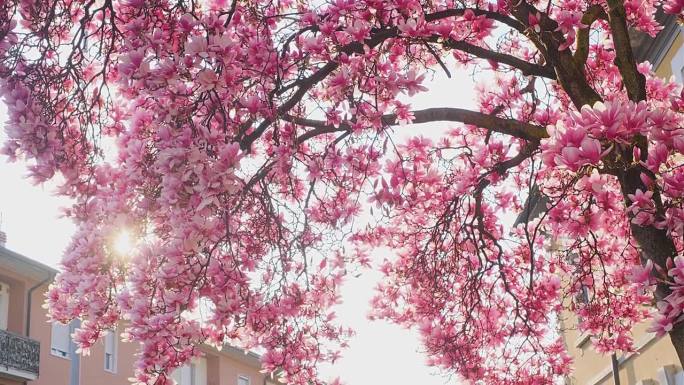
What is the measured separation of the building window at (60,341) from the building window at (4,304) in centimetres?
162

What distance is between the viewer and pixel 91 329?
7.57 m

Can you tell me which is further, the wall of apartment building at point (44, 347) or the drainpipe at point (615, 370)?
the wall of apartment building at point (44, 347)

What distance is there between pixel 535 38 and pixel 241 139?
8.28 feet

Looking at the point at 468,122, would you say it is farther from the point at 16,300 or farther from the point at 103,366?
the point at 103,366

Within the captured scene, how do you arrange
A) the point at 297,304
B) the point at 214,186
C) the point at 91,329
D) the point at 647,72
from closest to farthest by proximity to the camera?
the point at 214,186
the point at 91,329
the point at 297,304
the point at 647,72

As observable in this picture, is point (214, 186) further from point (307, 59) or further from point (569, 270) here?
point (569, 270)

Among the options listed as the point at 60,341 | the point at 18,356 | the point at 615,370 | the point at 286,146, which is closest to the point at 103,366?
the point at 60,341

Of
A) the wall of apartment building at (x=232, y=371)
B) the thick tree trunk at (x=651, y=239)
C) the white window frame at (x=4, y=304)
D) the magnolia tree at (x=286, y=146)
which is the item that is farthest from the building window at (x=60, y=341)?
the thick tree trunk at (x=651, y=239)

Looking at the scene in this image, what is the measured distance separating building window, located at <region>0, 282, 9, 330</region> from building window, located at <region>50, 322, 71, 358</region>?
1624 mm

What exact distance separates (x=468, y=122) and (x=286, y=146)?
161 centimetres

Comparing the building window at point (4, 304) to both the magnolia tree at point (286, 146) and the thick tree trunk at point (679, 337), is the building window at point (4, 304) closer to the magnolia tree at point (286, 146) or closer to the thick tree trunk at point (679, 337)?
the magnolia tree at point (286, 146)

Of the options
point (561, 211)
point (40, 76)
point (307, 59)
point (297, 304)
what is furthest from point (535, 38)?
point (40, 76)

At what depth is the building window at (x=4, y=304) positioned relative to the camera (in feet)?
71.3

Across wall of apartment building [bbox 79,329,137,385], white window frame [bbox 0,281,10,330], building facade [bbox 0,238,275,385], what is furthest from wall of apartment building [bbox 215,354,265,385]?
white window frame [bbox 0,281,10,330]
